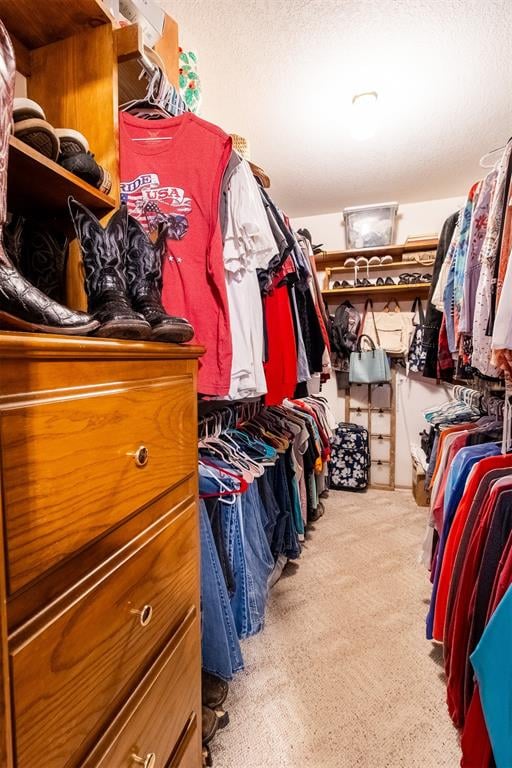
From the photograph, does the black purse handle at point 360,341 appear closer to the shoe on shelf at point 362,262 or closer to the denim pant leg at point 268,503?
the shoe on shelf at point 362,262

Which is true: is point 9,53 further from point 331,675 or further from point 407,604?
point 407,604

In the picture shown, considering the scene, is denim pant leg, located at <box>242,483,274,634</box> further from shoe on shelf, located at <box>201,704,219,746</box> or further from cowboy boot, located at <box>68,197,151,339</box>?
cowboy boot, located at <box>68,197,151,339</box>

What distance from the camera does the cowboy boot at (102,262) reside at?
0.68 metres

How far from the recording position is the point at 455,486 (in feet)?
4.22

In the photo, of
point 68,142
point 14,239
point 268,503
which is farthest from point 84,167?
point 268,503

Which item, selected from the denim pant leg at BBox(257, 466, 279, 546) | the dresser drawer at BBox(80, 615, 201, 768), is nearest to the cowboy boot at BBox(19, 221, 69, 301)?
the dresser drawer at BBox(80, 615, 201, 768)

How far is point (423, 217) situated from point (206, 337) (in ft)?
9.72

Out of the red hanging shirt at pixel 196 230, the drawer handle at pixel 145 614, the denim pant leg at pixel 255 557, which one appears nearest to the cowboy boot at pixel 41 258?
the red hanging shirt at pixel 196 230

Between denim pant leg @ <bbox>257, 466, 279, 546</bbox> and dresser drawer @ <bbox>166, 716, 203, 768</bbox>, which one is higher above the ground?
denim pant leg @ <bbox>257, 466, 279, 546</bbox>

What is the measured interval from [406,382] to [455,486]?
2181 millimetres

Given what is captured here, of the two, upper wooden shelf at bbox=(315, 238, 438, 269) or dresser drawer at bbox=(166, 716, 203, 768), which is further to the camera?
upper wooden shelf at bbox=(315, 238, 438, 269)

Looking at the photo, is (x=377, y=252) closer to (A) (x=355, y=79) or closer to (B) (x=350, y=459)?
(A) (x=355, y=79)

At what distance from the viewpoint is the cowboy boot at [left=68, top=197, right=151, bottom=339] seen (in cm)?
68

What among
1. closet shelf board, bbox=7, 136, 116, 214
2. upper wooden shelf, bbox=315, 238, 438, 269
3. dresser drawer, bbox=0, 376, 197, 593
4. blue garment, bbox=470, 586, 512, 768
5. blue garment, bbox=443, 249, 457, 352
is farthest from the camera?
upper wooden shelf, bbox=315, 238, 438, 269
